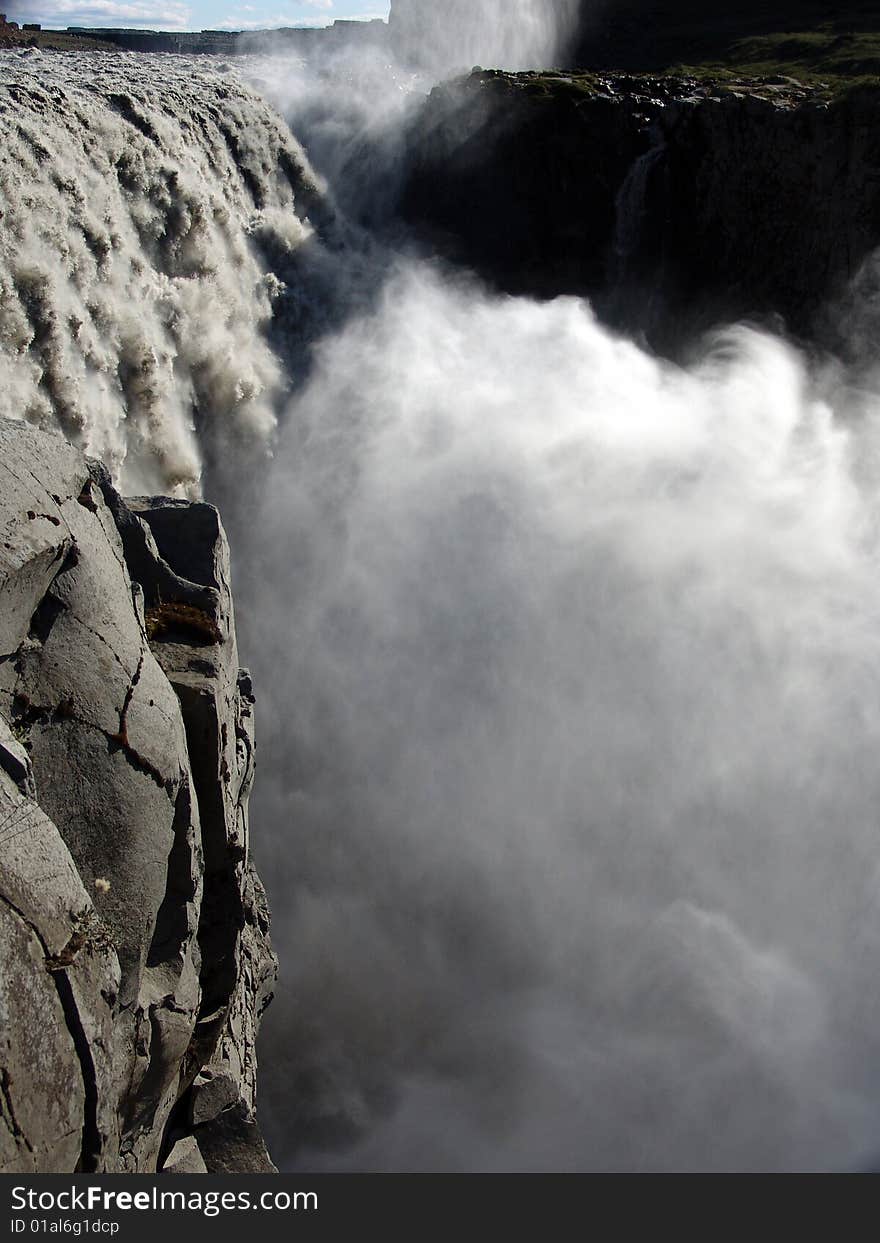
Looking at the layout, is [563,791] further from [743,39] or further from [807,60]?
[743,39]

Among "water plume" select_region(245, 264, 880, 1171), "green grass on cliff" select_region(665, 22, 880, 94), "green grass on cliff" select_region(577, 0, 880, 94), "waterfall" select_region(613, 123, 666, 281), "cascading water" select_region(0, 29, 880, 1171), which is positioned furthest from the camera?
"green grass on cliff" select_region(577, 0, 880, 94)

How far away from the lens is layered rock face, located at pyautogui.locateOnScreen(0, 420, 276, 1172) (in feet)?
16.5

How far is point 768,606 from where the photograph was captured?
1477 cm

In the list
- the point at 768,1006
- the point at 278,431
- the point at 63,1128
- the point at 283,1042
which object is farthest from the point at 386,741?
the point at 63,1128

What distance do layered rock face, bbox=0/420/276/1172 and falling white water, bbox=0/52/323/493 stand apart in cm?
598

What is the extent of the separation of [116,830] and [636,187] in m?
23.9

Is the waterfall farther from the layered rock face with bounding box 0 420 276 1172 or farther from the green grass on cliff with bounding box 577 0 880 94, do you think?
the layered rock face with bounding box 0 420 276 1172

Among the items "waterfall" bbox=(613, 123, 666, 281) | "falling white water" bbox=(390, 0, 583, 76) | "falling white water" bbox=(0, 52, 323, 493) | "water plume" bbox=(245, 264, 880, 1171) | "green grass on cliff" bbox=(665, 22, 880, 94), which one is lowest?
"water plume" bbox=(245, 264, 880, 1171)

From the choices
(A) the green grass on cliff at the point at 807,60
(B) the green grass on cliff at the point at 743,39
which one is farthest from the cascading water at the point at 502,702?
(B) the green grass on cliff at the point at 743,39

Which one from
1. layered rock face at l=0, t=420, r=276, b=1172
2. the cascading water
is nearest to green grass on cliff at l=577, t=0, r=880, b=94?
the cascading water

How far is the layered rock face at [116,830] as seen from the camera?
16.5ft

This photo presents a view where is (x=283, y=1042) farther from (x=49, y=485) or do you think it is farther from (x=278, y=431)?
(x=278, y=431)
